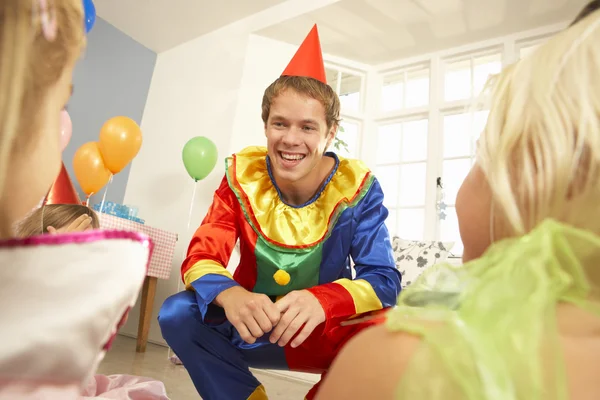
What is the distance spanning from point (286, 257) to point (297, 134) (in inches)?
15.4

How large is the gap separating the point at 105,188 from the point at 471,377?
3.74 meters

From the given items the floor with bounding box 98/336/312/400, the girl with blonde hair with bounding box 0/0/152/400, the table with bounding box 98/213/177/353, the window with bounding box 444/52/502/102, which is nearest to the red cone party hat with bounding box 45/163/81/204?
the table with bounding box 98/213/177/353

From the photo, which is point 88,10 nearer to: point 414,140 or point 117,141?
point 117,141

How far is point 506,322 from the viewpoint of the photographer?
322 millimetres

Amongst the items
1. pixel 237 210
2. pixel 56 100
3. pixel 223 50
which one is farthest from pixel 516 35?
pixel 56 100

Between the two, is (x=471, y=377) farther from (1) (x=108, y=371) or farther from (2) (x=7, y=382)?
(1) (x=108, y=371)

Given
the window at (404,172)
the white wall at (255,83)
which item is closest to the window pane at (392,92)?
the window at (404,172)

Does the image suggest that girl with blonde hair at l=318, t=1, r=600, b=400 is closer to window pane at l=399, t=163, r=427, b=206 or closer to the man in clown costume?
the man in clown costume

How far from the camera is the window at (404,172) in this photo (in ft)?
10.5

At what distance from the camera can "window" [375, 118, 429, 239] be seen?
3.21 meters

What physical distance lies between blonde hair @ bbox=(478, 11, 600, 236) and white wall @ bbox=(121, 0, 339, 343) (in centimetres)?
277

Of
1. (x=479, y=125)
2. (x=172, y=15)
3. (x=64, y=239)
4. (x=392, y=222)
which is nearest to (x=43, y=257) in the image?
(x=64, y=239)

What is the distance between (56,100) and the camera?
310 mm

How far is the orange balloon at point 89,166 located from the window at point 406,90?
226 cm
